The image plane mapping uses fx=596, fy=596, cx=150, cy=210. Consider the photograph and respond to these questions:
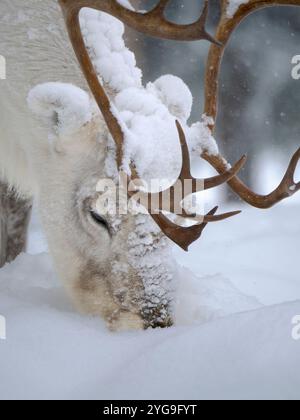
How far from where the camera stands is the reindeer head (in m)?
2.42

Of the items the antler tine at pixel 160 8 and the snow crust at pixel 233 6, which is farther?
the snow crust at pixel 233 6

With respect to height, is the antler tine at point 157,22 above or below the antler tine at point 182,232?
above

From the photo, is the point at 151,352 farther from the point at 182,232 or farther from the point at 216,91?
the point at 216,91

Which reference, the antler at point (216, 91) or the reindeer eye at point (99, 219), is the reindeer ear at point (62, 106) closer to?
the reindeer eye at point (99, 219)

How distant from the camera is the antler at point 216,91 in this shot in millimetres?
2436

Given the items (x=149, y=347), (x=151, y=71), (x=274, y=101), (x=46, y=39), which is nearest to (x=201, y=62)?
(x=151, y=71)

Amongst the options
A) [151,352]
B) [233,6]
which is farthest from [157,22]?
[151,352]

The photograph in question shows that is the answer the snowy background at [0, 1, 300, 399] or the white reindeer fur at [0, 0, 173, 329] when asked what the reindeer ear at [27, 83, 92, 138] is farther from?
the snowy background at [0, 1, 300, 399]

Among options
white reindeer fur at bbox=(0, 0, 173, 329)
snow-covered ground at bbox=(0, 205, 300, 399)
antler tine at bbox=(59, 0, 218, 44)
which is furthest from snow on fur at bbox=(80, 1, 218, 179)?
snow-covered ground at bbox=(0, 205, 300, 399)

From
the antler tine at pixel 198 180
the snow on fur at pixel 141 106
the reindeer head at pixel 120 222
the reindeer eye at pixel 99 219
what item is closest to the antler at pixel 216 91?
the reindeer head at pixel 120 222

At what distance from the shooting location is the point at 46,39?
10.9ft

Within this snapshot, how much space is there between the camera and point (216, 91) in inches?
103

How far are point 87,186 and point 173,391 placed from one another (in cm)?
132
